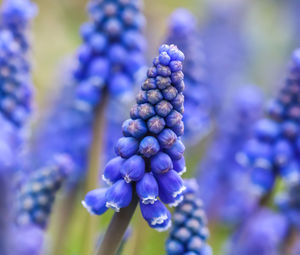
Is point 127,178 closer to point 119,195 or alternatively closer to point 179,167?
point 119,195

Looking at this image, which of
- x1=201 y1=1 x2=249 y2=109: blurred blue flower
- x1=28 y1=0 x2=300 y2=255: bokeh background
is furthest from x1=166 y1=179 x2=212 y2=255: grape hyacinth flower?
x1=201 y1=1 x2=249 y2=109: blurred blue flower

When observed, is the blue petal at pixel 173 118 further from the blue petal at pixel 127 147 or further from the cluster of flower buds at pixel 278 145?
the cluster of flower buds at pixel 278 145

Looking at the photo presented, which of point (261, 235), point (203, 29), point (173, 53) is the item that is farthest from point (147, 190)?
point (203, 29)

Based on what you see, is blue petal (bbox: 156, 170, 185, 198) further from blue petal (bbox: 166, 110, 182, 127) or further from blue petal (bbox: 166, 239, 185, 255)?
blue petal (bbox: 166, 239, 185, 255)

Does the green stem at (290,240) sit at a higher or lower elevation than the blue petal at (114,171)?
higher

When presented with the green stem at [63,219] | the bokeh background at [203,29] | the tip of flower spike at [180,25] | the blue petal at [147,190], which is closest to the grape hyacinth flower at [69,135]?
the green stem at [63,219]

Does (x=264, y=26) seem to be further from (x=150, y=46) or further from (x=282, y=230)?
(x=282, y=230)
